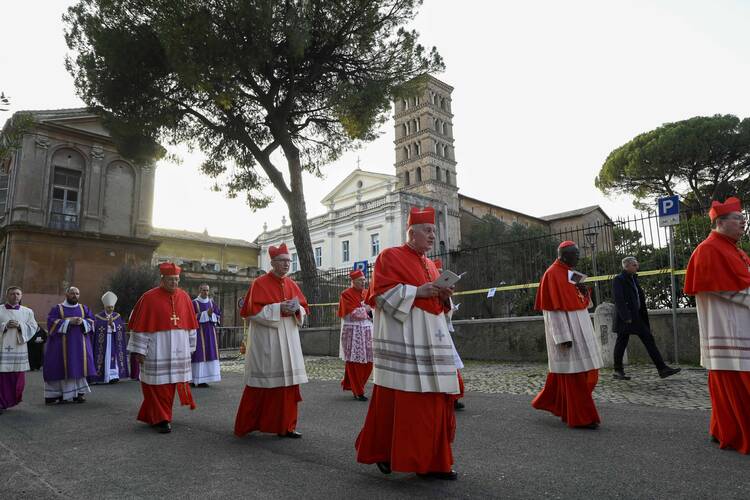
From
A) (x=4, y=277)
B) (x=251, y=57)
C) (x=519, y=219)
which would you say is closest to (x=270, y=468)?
(x=251, y=57)

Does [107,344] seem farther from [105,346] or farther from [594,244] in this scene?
[594,244]

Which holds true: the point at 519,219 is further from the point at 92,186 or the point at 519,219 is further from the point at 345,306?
the point at 345,306

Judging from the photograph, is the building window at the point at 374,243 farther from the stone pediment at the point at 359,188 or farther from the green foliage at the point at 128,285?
the green foliage at the point at 128,285

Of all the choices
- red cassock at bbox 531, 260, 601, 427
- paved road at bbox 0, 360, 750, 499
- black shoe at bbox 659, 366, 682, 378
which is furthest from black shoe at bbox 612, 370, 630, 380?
red cassock at bbox 531, 260, 601, 427

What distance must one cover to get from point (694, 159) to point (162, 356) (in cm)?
3305

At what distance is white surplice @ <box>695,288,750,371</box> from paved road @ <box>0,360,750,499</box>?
27.8 inches

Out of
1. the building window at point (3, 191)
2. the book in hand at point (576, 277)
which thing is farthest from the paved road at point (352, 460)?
the building window at point (3, 191)

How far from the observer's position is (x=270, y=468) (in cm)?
397

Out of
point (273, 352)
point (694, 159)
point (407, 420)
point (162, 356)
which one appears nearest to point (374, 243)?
point (694, 159)

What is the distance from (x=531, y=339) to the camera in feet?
37.9

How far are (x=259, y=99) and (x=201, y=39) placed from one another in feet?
10.3

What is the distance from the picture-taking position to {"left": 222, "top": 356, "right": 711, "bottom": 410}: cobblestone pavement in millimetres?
6336

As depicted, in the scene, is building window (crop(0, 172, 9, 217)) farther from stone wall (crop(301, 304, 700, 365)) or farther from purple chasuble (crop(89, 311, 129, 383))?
stone wall (crop(301, 304, 700, 365))

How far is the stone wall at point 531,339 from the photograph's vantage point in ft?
30.6
